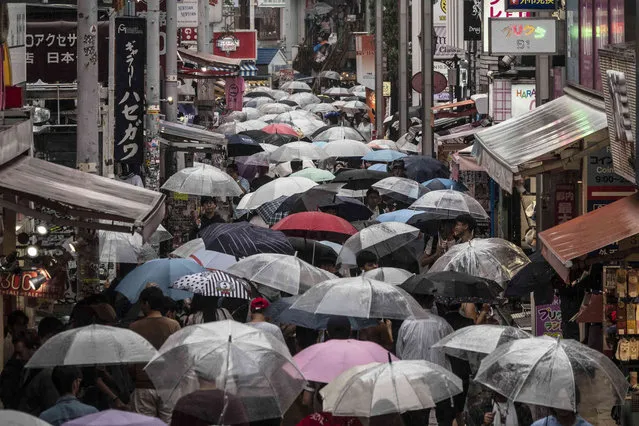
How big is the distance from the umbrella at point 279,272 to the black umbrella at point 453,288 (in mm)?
1046

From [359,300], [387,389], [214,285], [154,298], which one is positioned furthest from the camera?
[214,285]

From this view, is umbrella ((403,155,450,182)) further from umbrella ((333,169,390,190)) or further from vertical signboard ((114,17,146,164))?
vertical signboard ((114,17,146,164))

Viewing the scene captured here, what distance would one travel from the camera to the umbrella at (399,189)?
2180 cm

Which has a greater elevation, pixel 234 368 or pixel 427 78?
pixel 427 78

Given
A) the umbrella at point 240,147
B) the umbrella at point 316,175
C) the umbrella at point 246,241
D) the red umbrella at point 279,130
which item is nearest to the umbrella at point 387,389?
the umbrella at point 246,241

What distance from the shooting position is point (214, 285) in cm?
1295

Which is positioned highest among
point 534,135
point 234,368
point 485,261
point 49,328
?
point 534,135

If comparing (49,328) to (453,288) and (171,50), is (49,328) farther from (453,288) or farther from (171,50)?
(171,50)

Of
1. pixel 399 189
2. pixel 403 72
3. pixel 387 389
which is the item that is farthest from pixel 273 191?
pixel 403 72

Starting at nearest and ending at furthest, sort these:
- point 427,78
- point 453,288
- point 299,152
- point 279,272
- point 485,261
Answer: point 453,288
point 279,272
point 485,261
point 299,152
point 427,78

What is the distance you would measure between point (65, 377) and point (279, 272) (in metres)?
4.46

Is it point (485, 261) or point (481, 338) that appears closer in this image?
point (481, 338)

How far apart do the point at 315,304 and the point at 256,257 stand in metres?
2.16

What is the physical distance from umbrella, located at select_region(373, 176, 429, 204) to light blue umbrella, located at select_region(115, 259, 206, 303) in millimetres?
7878
